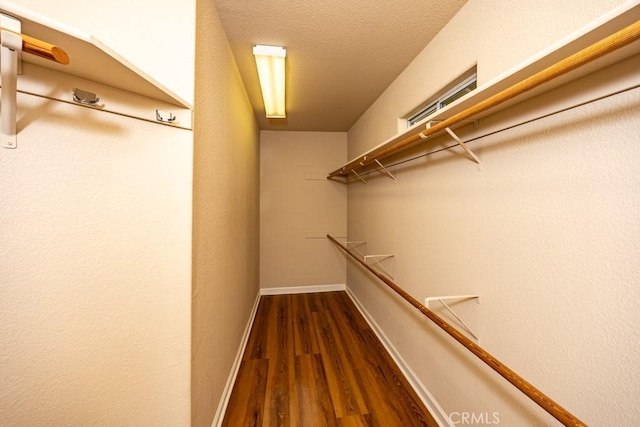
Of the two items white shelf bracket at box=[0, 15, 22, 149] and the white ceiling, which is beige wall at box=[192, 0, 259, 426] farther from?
white shelf bracket at box=[0, 15, 22, 149]

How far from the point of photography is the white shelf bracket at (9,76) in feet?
1.45

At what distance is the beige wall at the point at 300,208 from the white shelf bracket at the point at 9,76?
110 inches

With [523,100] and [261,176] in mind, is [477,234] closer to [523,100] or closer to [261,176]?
[523,100]

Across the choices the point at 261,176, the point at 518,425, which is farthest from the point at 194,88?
the point at 261,176

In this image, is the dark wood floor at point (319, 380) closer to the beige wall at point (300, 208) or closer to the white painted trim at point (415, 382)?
the white painted trim at point (415, 382)

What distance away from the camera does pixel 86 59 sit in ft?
1.85

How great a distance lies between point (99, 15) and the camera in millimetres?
757

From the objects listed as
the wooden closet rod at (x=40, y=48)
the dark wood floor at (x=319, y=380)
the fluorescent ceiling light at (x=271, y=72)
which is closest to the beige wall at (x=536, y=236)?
the dark wood floor at (x=319, y=380)

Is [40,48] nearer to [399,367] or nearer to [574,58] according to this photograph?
[574,58]

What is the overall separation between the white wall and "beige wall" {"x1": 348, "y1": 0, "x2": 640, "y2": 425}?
1359 mm

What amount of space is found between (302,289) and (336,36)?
3.18 metres

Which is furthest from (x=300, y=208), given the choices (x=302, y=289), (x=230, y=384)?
(x=230, y=384)

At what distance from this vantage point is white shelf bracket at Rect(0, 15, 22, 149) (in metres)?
0.44

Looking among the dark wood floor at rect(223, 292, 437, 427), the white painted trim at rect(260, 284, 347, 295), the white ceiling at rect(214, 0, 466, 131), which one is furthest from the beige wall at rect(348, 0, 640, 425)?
the white painted trim at rect(260, 284, 347, 295)
